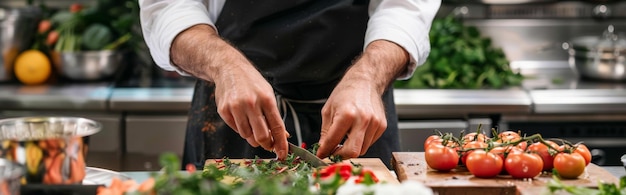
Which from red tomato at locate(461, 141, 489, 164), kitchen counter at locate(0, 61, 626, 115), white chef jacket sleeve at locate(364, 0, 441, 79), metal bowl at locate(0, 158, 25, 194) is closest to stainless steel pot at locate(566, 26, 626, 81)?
kitchen counter at locate(0, 61, 626, 115)

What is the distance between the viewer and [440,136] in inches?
76.4

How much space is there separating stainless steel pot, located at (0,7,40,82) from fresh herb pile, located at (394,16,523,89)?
1.56 metres

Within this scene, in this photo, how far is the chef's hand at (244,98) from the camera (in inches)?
69.3

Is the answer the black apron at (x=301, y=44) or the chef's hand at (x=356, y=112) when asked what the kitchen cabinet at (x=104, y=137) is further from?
the chef's hand at (x=356, y=112)

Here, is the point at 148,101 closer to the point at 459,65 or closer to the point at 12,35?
the point at 12,35

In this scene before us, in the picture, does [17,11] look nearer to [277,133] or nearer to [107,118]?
[107,118]

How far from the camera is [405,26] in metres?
2.16

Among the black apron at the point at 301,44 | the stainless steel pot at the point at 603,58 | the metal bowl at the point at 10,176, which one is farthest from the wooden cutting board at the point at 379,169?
the stainless steel pot at the point at 603,58

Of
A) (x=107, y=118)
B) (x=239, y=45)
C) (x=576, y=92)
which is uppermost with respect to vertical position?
(x=239, y=45)

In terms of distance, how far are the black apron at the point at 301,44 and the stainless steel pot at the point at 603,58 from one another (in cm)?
166

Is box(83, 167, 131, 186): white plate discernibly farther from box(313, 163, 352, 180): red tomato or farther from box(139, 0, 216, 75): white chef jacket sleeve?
box(139, 0, 216, 75): white chef jacket sleeve

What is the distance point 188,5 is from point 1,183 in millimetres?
997

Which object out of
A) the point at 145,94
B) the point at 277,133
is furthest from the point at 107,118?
the point at 277,133

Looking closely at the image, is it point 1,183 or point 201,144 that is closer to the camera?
point 1,183
